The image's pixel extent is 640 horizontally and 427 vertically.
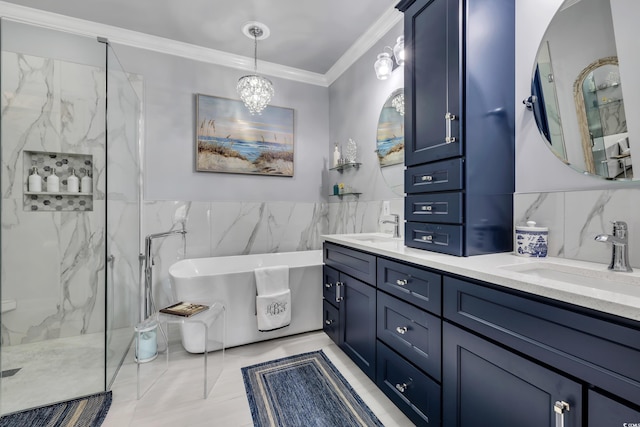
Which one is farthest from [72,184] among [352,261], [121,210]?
[352,261]

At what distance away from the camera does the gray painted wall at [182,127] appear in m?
2.68

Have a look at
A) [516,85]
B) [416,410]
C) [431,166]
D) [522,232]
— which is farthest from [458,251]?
[516,85]

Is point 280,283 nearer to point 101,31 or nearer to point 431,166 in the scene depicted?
point 431,166

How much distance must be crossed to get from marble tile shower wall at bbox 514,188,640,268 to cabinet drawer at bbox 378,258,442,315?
60 cm

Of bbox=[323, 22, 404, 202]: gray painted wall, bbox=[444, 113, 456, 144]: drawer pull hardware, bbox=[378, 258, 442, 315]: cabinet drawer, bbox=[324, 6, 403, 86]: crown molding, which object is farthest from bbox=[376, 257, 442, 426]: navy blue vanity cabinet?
bbox=[324, 6, 403, 86]: crown molding

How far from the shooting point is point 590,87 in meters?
1.15

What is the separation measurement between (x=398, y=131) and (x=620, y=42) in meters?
1.30

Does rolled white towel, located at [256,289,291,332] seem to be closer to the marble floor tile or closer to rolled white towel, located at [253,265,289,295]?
rolled white towel, located at [253,265,289,295]

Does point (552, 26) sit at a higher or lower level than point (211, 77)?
lower

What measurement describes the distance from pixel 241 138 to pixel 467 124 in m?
2.34

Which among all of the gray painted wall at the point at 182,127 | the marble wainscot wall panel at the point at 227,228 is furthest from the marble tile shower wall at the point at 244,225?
the gray painted wall at the point at 182,127

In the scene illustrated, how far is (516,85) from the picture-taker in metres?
1.41

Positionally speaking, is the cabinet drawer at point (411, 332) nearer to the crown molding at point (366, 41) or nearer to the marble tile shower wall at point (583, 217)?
the marble tile shower wall at point (583, 217)

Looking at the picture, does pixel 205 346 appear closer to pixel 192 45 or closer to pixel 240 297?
pixel 240 297
